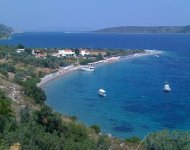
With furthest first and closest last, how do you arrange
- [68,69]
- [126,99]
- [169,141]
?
[68,69] < [126,99] < [169,141]

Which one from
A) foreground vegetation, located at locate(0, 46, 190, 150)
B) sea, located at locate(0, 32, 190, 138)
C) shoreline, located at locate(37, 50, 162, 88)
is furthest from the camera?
shoreline, located at locate(37, 50, 162, 88)

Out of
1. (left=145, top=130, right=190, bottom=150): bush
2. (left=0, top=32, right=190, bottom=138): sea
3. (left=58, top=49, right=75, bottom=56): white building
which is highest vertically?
(left=145, top=130, right=190, bottom=150): bush

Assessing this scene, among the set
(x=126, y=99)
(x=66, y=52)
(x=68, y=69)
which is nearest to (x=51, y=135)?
(x=126, y=99)

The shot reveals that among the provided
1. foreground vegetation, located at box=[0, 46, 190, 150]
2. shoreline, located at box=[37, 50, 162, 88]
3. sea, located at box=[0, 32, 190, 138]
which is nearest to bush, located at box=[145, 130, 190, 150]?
foreground vegetation, located at box=[0, 46, 190, 150]

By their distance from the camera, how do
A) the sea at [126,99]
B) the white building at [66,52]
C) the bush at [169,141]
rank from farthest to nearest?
the white building at [66,52] → the sea at [126,99] → the bush at [169,141]

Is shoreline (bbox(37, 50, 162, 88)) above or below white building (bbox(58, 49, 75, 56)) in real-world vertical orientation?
below

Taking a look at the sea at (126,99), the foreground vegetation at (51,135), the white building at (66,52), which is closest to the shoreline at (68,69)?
the sea at (126,99)

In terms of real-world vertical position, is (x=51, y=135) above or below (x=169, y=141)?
above

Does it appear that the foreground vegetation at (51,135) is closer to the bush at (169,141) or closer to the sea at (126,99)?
the bush at (169,141)

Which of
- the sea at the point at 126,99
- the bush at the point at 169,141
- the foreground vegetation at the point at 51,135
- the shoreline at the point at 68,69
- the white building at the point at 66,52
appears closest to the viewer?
the foreground vegetation at the point at 51,135

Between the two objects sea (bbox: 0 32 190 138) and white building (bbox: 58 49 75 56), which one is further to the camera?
white building (bbox: 58 49 75 56)

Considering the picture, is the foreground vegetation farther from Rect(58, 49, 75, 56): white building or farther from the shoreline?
Rect(58, 49, 75, 56): white building

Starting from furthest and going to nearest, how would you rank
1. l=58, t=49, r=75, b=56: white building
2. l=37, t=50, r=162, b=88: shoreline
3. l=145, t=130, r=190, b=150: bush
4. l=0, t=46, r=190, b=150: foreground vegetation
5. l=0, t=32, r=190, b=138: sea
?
l=58, t=49, r=75, b=56: white building, l=37, t=50, r=162, b=88: shoreline, l=0, t=32, r=190, b=138: sea, l=145, t=130, r=190, b=150: bush, l=0, t=46, r=190, b=150: foreground vegetation

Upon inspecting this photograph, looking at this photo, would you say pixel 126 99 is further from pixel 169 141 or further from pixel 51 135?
pixel 51 135
